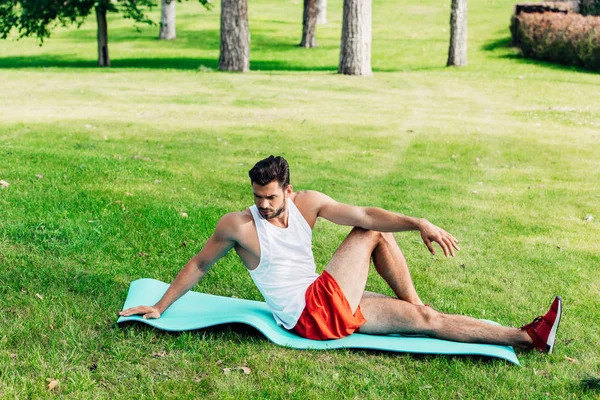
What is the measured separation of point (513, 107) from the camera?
17.3 meters

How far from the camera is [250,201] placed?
8703mm

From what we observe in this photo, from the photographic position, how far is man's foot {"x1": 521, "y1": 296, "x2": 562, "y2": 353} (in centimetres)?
488

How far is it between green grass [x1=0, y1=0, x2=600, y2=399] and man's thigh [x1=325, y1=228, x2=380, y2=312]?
42cm

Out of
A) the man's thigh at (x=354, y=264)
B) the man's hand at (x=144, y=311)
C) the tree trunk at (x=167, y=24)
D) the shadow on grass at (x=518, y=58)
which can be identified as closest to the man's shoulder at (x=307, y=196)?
the man's thigh at (x=354, y=264)

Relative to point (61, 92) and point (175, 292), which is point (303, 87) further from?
point (175, 292)

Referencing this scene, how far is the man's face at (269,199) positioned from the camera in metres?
4.73

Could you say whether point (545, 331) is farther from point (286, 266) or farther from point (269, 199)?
point (269, 199)

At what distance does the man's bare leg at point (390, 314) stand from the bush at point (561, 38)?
2086 centimetres

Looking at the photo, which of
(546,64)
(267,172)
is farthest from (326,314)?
(546,64)

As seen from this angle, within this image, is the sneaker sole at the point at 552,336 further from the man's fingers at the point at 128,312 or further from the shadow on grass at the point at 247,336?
the man's fingers at the point at 128,312

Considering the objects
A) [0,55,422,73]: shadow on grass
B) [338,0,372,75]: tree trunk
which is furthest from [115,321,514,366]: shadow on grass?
[0,55,422,73]: shadow on grass

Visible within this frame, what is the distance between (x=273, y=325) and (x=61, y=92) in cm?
1352

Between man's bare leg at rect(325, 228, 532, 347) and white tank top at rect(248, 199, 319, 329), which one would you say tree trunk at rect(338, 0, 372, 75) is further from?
white tank top at rect(248, 199, 319, 329)

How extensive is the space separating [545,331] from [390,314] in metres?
1.02
